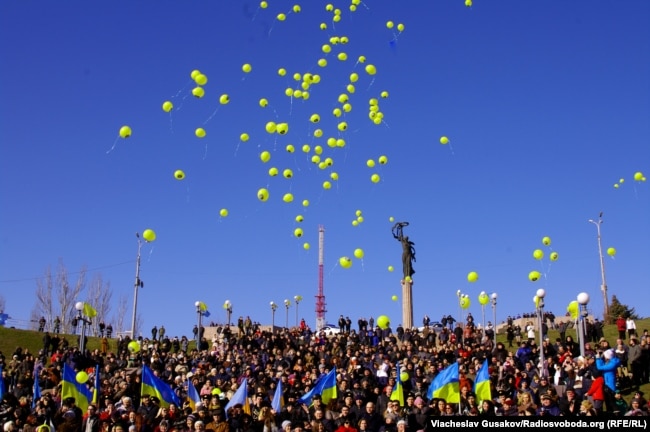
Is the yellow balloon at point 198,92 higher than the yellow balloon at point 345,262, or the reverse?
the yellow balloon at point 198,92

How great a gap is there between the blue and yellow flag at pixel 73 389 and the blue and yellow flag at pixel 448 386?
8.16 meters

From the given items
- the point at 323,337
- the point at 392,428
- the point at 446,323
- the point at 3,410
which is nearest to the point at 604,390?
the point at 392,428

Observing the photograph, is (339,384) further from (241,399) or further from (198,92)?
(198,92)

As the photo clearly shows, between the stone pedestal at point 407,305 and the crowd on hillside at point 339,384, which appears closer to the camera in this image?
the crowd on hillside at point 339,384

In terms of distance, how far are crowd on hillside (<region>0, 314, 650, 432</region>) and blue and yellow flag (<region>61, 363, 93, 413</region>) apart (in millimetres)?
326

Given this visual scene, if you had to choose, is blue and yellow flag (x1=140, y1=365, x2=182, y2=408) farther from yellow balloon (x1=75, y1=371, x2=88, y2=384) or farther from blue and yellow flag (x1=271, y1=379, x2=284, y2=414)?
blue and yellow flag (x1=271, y1=379, x2=284, y2=414)

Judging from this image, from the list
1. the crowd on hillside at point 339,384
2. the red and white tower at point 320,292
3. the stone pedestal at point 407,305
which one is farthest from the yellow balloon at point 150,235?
the red and white tower at point 320,292

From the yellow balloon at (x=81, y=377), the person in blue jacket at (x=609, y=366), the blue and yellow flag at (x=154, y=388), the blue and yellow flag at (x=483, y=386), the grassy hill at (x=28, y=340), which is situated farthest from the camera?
the grassy hill at (x=28, y=340)

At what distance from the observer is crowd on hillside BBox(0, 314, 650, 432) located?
13172mm

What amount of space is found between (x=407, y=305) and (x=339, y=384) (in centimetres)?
1692

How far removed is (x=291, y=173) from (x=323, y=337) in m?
13.2

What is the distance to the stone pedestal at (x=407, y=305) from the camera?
112ft

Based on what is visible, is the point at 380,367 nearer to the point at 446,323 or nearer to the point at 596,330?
the point at 596,330

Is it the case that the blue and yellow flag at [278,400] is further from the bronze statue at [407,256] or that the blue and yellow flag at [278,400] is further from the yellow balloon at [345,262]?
the bronze statue at [407,256]
